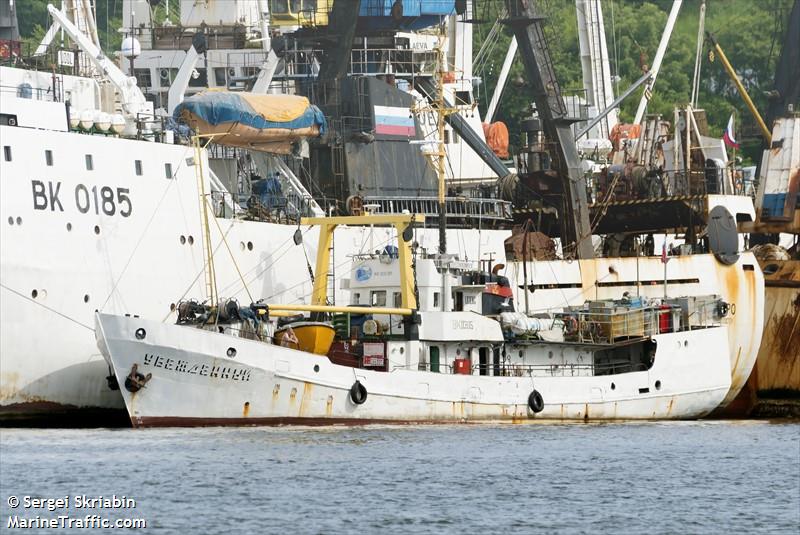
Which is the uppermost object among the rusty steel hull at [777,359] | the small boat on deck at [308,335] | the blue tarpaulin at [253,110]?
the blue tarpaulin at [253,110]

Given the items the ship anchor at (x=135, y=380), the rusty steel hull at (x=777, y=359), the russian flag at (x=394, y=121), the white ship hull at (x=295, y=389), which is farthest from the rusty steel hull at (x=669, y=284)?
the ship anchor at (x=135, y=380)

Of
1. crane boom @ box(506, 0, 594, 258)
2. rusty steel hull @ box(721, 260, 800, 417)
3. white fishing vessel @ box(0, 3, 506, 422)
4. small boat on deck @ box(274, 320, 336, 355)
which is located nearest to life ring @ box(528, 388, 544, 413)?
small boat on deck @ box(274, 320, 336, 355)

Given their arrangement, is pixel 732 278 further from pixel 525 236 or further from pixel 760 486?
pixel 760 486

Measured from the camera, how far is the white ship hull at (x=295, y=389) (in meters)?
43.2

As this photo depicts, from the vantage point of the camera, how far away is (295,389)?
44531 mm

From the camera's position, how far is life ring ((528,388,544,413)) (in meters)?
49.0

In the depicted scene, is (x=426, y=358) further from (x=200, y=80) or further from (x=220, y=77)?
(x=200, y=80)

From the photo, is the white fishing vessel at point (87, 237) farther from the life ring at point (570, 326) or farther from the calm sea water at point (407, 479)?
the life ring at point (570, 326)

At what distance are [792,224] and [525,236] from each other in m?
9.18

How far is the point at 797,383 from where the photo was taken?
189 ft

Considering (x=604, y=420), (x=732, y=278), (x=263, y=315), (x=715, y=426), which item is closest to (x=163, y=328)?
(x=263, y=315)

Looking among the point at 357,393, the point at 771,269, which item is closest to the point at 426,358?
the point at 357,393
